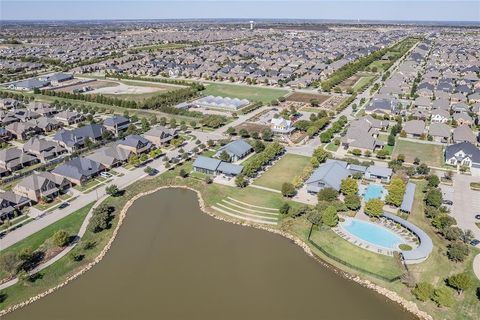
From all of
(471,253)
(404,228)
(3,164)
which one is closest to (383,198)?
(404,228)

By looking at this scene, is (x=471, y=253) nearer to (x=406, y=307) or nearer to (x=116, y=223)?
(x=406, y=307)

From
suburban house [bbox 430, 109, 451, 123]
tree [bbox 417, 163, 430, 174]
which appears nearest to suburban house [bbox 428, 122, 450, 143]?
suburban house [bbox 430, 109, 451, 123]

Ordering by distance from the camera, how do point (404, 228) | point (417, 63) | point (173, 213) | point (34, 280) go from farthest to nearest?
point (417, 63), point (173, 213), point (404, 228), point (34, 280)

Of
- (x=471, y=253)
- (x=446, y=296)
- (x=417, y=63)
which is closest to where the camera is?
(x=446, y=296)

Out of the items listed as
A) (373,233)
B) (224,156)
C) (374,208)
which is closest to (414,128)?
(374,208)

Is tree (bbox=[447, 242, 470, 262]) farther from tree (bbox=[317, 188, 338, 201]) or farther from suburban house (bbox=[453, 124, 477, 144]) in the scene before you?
suburban house (bbox=[453, 124, 477, 144])

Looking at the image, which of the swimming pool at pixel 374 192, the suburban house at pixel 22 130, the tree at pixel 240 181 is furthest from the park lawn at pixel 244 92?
the swimming pool at pixel 374 192

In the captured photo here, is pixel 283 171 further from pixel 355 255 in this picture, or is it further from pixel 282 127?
pixel 355 255
